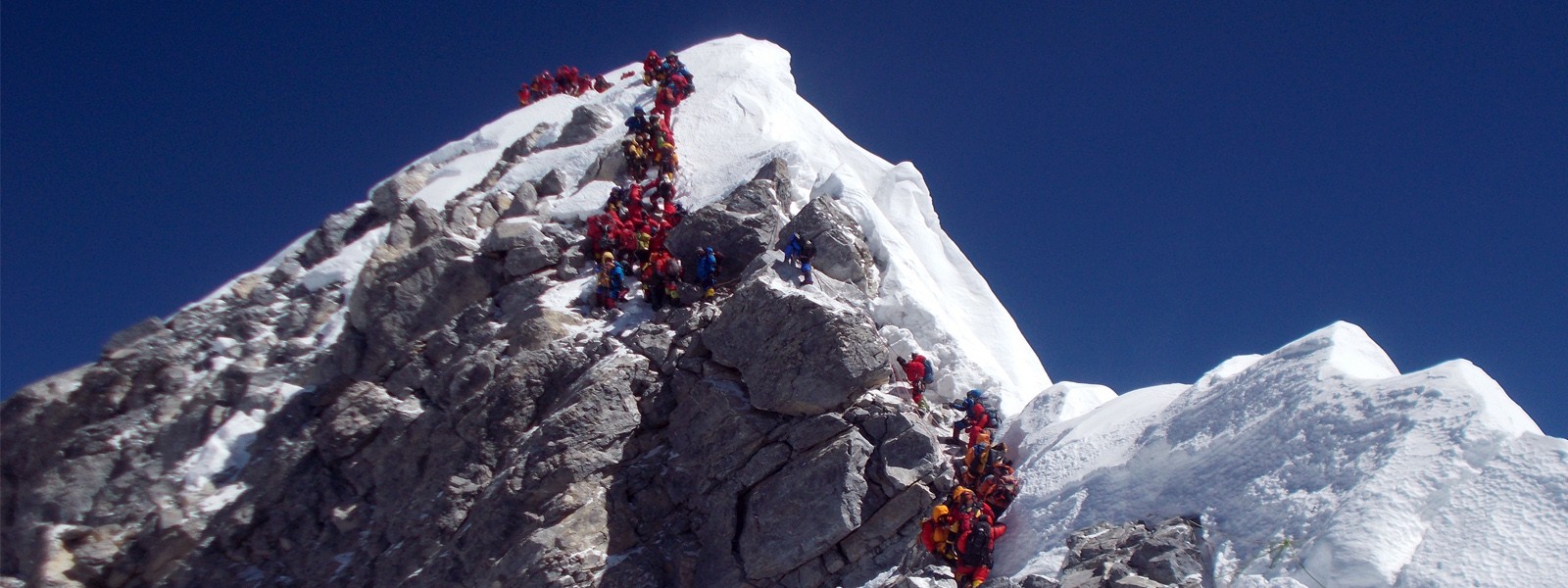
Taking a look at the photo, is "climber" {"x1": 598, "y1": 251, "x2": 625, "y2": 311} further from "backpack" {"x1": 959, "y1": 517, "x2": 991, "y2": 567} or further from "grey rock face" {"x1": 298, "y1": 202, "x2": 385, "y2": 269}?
"grey rock face" {"x1": 298, "y1": 202, "x2": 385, "y2": 269}

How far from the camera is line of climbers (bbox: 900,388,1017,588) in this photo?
499 inches

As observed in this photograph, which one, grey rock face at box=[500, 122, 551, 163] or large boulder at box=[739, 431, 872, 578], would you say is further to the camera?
grey rock face at box=[500, 122, 551, 163]

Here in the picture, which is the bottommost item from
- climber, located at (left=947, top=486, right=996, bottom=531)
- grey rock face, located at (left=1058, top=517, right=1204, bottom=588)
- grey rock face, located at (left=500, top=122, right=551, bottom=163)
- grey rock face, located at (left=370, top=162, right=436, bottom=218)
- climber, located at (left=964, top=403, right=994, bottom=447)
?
grey rock face, located at (left=1058, top=517, right=1204, bottom=588)

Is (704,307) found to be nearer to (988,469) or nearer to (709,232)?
(709,232)

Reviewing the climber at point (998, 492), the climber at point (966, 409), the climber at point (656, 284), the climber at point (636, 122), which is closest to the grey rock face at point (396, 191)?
the climber at point (636, 122)

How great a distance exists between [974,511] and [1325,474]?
4270mm

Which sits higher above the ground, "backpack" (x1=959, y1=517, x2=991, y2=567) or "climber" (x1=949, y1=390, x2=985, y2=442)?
"climber" (x1=949, y1=390, x2=985, y2=442)

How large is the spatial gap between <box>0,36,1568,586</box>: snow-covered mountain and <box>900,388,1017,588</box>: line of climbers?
29 centimetres

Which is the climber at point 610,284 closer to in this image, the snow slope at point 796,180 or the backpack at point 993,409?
the snow slope at point 796,180

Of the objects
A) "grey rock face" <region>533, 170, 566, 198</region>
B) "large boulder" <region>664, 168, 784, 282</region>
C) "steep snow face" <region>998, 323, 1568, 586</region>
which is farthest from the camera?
"grey rock face" <region>533, 170, 566, 198</region>

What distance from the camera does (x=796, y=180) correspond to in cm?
2234

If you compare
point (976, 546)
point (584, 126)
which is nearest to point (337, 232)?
point (584, 126)

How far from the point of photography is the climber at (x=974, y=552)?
1259cm

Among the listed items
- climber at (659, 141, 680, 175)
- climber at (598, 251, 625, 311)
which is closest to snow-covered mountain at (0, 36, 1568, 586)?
climber at (598, 251, 625, 311)
